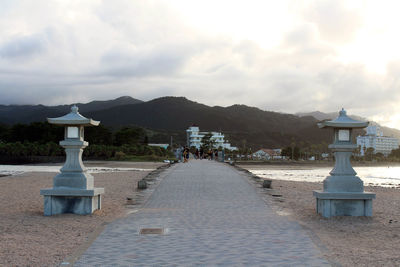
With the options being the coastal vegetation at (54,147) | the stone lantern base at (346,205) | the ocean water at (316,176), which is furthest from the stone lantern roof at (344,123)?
the coastal vegetation at (54,147)

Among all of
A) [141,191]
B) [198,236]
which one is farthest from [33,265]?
[141,191]

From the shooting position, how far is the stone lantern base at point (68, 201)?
9672 millimetres

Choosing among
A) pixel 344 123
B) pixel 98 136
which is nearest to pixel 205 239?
pixel 344 123

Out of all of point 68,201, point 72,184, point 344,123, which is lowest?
point 68,201

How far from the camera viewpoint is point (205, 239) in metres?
7.11

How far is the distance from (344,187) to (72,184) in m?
5.64

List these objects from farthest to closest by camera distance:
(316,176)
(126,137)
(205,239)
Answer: (126,137) < (316,176) < (205,239)

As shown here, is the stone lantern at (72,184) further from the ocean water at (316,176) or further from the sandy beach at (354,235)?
the ocean water at (316,176)

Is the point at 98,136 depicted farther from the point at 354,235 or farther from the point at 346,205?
the point at 354,235

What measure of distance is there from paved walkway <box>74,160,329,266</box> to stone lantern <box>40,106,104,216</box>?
104 cm

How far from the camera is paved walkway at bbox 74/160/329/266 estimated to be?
5.84 meters

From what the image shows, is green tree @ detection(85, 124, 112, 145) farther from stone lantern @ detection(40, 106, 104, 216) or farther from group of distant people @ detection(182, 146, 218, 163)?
stone lantern @ detection(40, 106, 104, 216)

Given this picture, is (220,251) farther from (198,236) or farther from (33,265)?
(33,265)

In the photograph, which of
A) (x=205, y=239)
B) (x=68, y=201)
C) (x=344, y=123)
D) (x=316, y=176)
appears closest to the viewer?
(x=205, y=239)
